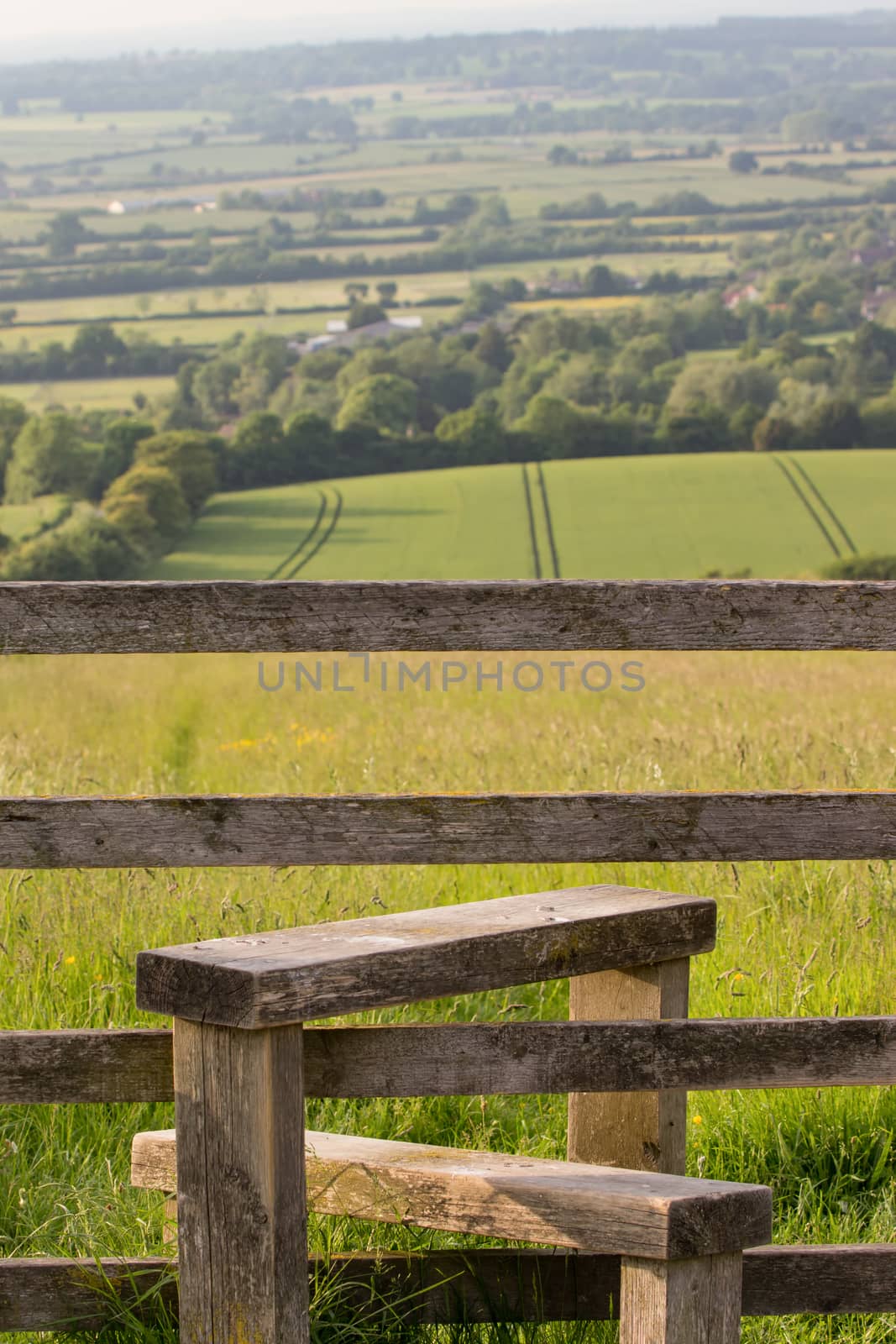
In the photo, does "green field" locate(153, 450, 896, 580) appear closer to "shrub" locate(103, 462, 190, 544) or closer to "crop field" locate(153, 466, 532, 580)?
"crop field" locate(153, 466, 532, 580)

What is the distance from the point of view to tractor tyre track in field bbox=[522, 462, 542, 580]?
73.2 m

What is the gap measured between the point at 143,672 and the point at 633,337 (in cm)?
10513

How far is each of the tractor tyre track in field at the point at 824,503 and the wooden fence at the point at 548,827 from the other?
68388 mm

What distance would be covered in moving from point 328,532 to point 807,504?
25.8 m

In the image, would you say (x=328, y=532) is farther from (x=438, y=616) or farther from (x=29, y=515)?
(x=438, y=616)

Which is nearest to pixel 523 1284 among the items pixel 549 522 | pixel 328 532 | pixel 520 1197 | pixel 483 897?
pixel 520 1197

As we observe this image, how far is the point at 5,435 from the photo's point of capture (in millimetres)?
86312

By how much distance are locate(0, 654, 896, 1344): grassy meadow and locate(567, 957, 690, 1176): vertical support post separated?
0.99 feet

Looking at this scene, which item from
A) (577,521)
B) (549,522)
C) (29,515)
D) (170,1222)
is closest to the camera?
(170,1222)

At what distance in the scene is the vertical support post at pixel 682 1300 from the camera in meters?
2.11

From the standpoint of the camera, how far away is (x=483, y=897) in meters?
4.66

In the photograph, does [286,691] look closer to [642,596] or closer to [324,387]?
[642,596]

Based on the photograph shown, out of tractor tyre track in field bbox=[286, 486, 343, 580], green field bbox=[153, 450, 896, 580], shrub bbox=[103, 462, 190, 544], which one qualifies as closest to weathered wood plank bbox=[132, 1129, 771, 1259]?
green field bbox=[153, 450, 896, 580]

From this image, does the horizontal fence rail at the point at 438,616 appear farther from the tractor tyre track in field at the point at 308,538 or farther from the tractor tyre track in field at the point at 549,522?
the tractor tyre track in field at the point at 308,538
